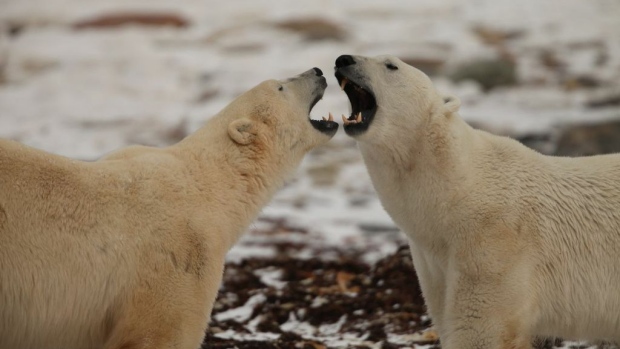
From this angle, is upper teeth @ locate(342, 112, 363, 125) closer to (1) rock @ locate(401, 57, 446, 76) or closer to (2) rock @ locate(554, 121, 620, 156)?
(2) rock @ locate(554, 121, 620, 156)

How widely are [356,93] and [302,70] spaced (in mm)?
11273

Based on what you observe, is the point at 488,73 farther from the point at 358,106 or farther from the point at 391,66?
the point at 391,66

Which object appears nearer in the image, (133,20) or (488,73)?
(488,73)

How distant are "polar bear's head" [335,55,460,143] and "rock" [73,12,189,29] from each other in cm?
1514

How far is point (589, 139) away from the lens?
11867 millimetres

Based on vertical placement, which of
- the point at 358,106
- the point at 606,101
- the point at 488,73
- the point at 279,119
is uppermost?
the point at 488,73

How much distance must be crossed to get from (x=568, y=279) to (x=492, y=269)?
1.49ft

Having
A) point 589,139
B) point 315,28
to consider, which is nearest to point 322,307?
point 589,139

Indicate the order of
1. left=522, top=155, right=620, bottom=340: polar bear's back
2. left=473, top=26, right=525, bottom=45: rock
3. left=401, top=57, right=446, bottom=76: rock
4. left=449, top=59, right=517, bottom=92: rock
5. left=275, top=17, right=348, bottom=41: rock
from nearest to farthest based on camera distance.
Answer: left=522, top=155, right=620, bottom=340: polar bear's back, left=449, top=59, right=517, bottom=92: rock, left=401, top=57, right=446, bottom=76: rock, left=473, top=26, right=525, bottom=45: rock, left=275, top=17, right=348, bottom=41: rock

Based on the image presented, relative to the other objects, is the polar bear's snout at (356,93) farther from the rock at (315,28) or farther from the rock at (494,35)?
the rock at (494,35)

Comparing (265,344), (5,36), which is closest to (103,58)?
(5,36)

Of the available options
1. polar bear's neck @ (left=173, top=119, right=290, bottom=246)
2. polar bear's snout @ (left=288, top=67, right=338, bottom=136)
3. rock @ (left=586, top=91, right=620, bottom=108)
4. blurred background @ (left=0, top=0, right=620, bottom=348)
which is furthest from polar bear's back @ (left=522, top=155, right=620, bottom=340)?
rock @ (left=586, top=91, right=620, bottom=108)

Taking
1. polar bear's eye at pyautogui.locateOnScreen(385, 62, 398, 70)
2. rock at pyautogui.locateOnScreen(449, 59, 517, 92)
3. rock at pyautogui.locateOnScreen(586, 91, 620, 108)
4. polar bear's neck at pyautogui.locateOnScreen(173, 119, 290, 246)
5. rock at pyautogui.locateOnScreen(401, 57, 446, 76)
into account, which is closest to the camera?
polar bear's neck at pyautogui.locateOnScreen(173, 119, 290, 246)

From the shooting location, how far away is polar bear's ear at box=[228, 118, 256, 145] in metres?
4.54
